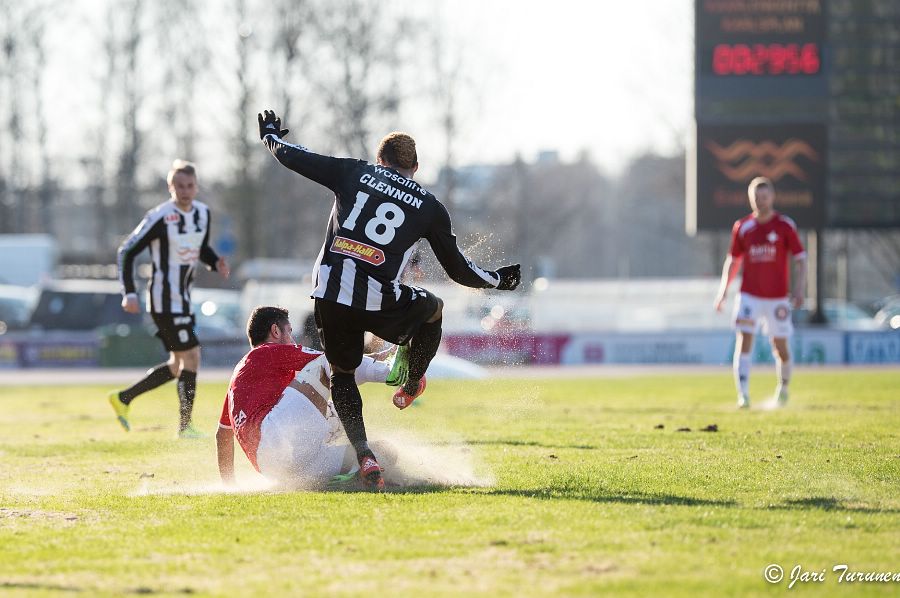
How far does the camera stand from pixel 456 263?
7242 mm

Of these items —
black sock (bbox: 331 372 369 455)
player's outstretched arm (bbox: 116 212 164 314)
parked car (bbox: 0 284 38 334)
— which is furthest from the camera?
parked car (bbox: 0 284 38 334)

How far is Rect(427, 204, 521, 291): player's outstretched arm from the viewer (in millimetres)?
7180

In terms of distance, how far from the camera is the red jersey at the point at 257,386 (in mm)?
7023

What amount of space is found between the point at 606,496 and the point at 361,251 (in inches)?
72.0

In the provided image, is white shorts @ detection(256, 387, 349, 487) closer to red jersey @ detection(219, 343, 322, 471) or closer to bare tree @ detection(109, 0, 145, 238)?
red jersey @ detection(219, 343, 322, 471)

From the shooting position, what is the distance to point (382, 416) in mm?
8531

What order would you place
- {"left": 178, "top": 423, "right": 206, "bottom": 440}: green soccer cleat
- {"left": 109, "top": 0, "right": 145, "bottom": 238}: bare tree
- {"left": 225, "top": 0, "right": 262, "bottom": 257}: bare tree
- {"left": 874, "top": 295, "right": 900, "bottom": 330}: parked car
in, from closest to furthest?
1. {"left": 178, "top": 423, "right": 206, "bottom": 440}: green soccer cleat
2. {"left": 874, "top": 295, "right": 900, "bottom": 330}: parked car
3. {"left": 225, "top": 0, "right": 262, "bottom": 257}: bare tree
4. {"left": 109, "top": 0, "right": 145, "bottom": 238}: bare tree

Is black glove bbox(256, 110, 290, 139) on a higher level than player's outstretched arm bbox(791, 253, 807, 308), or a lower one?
higher

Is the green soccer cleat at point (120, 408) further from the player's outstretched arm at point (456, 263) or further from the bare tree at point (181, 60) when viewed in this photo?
the bare tree at point (181, 60)

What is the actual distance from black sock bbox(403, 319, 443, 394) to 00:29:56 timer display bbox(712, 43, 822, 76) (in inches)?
671

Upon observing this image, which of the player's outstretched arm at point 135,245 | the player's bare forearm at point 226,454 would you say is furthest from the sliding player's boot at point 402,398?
the player's outstretched arm at point 135,245

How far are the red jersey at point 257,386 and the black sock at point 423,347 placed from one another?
1.76ft

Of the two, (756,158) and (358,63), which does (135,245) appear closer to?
(756,158)

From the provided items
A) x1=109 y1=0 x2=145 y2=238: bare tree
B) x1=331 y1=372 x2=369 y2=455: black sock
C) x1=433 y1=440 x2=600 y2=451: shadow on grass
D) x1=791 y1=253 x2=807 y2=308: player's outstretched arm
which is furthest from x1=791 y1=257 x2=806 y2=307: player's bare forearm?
x1=109 y1=0 x2=145 y2=238: bare tree
